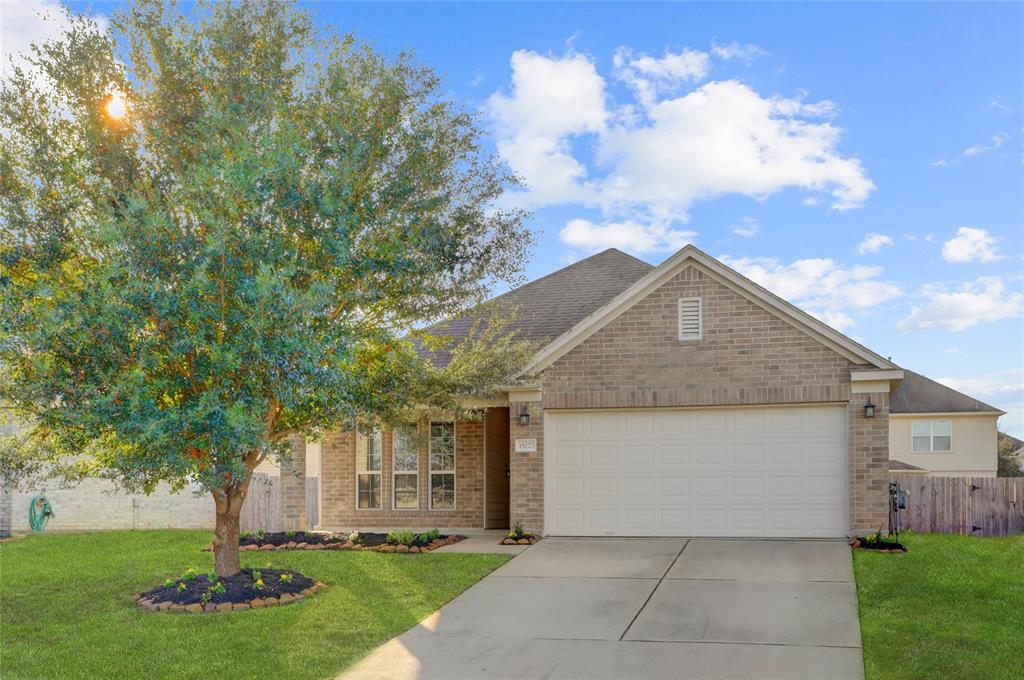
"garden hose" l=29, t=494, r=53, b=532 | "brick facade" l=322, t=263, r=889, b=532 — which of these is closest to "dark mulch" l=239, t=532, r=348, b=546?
"brick facade" l=322, t=263, r=889, b=532

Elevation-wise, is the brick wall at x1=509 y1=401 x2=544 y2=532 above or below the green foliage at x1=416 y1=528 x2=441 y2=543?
above

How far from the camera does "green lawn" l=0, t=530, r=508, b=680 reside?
847 centimetres

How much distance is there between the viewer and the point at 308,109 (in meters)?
11.7

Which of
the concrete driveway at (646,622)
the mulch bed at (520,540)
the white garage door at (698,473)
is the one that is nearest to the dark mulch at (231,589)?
the concrete driveway at (646,622)

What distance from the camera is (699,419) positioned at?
1550cm

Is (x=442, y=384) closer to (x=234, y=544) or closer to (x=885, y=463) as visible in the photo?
(x=234, y=544)

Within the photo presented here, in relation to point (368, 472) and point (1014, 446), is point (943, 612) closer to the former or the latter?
point (368, 472)

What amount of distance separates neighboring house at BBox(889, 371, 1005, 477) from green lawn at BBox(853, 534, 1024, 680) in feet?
67.0

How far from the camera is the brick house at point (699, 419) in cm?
1488

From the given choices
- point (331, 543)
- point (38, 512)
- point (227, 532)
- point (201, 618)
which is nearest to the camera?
point (201, 618)

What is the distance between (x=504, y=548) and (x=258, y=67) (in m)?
8.08

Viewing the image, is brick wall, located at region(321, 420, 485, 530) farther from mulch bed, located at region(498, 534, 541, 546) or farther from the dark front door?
mulch bed, located at region(498, 534, 541, 546)

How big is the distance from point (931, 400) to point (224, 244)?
30642 millimetres

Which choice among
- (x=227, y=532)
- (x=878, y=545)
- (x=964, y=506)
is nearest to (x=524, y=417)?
(x=227, y=532)
